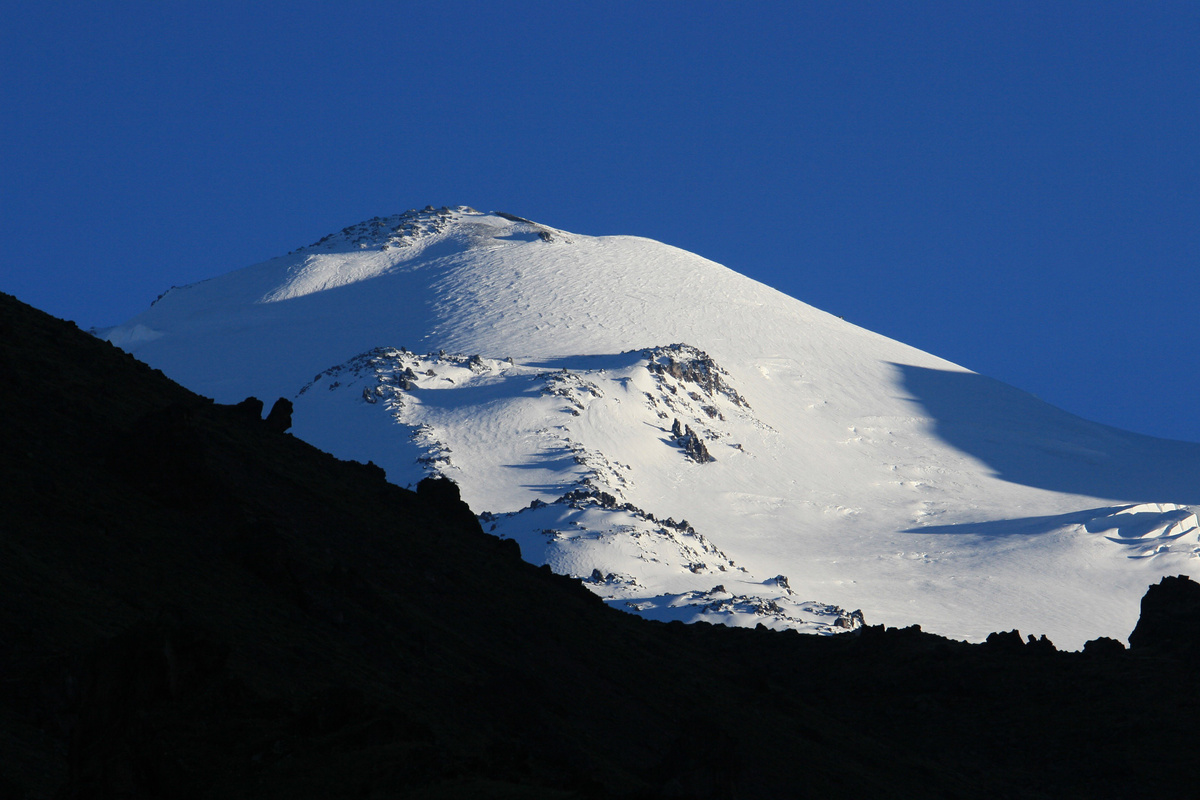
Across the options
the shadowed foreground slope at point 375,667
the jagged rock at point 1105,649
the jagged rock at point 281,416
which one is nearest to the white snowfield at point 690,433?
the jagged rock at point 1105,649

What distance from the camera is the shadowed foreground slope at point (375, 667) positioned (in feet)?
49.6

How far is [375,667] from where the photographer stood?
2423cm

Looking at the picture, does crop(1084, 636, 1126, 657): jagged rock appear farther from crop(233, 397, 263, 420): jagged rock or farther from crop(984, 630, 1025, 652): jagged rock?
crop(233, 397, 263, 420): jagged rock

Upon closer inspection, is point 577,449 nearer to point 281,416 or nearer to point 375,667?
point 281,416

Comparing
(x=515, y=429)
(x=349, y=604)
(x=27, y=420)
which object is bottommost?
(x=349, y=604)

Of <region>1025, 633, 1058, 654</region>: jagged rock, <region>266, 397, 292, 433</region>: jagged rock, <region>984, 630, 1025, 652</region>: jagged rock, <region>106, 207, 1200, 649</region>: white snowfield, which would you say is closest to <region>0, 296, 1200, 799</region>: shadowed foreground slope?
<region>984, 630, 1025, 652</region>: jagged rock

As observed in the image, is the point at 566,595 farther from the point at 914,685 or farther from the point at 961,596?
the point at 961,596

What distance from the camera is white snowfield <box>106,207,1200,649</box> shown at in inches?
2854

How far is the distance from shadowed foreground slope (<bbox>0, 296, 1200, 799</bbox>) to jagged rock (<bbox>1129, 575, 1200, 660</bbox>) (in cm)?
35

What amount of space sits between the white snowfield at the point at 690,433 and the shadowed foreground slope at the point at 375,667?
24378 mm

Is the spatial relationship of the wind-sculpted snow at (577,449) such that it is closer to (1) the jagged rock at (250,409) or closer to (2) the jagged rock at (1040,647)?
(2) the jagged rock at (1040,647)

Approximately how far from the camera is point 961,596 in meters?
75.4

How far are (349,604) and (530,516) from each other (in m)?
45.0

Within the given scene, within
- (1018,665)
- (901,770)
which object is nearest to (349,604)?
(901,770)
